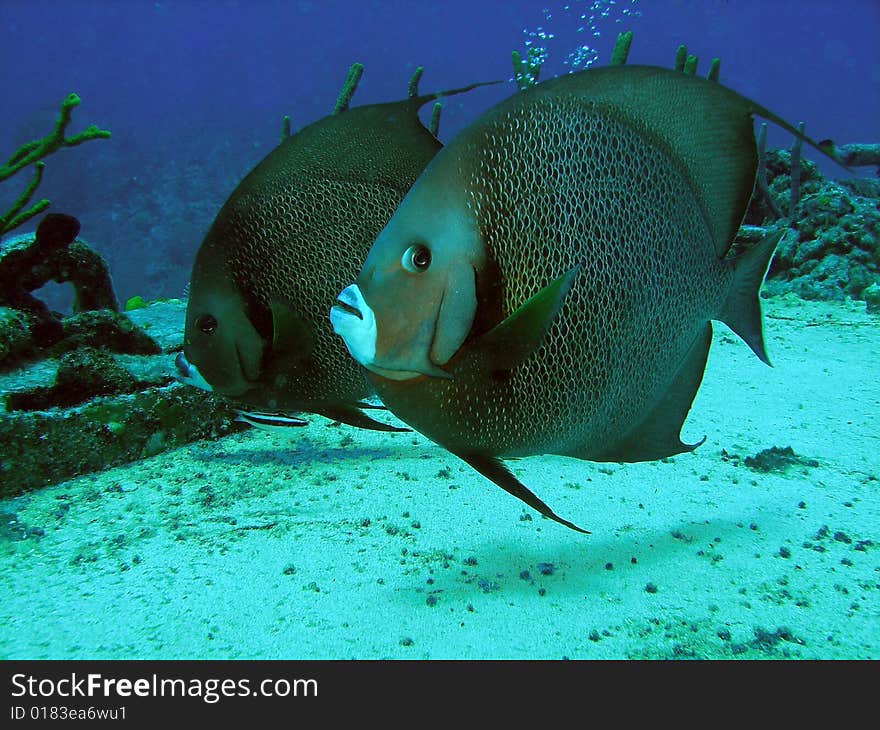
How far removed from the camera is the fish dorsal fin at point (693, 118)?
136 centimetres

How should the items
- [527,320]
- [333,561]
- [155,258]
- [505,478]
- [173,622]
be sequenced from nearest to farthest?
1. [527,320]
2. [505,478]
3. [173,622]
4. [333,561]
5. [155,258]

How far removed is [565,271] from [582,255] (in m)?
0.07

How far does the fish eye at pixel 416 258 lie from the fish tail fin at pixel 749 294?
0.90 meters

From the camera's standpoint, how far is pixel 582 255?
4.27 feet

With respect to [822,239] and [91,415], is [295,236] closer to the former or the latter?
[91,415]

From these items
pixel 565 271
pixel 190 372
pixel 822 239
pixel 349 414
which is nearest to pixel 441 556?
pixel 349 414

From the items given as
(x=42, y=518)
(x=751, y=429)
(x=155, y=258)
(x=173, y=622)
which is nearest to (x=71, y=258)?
(x=42, y=518)

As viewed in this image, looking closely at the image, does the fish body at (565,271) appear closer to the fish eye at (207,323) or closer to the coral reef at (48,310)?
the fish eye at (207,323)

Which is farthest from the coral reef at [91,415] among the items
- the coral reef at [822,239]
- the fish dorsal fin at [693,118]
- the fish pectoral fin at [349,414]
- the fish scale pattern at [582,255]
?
the coral reef at [822,239]

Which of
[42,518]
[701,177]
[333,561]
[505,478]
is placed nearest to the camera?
[505,478]

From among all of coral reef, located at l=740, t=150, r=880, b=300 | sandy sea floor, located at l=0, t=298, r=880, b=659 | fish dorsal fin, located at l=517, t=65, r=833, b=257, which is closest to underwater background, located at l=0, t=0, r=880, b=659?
sandy sea floor, located at l=0, t=298, r=880, b=659

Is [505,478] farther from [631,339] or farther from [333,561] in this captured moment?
[333,561]

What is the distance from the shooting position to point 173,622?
1.90 metres

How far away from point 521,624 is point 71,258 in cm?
455
